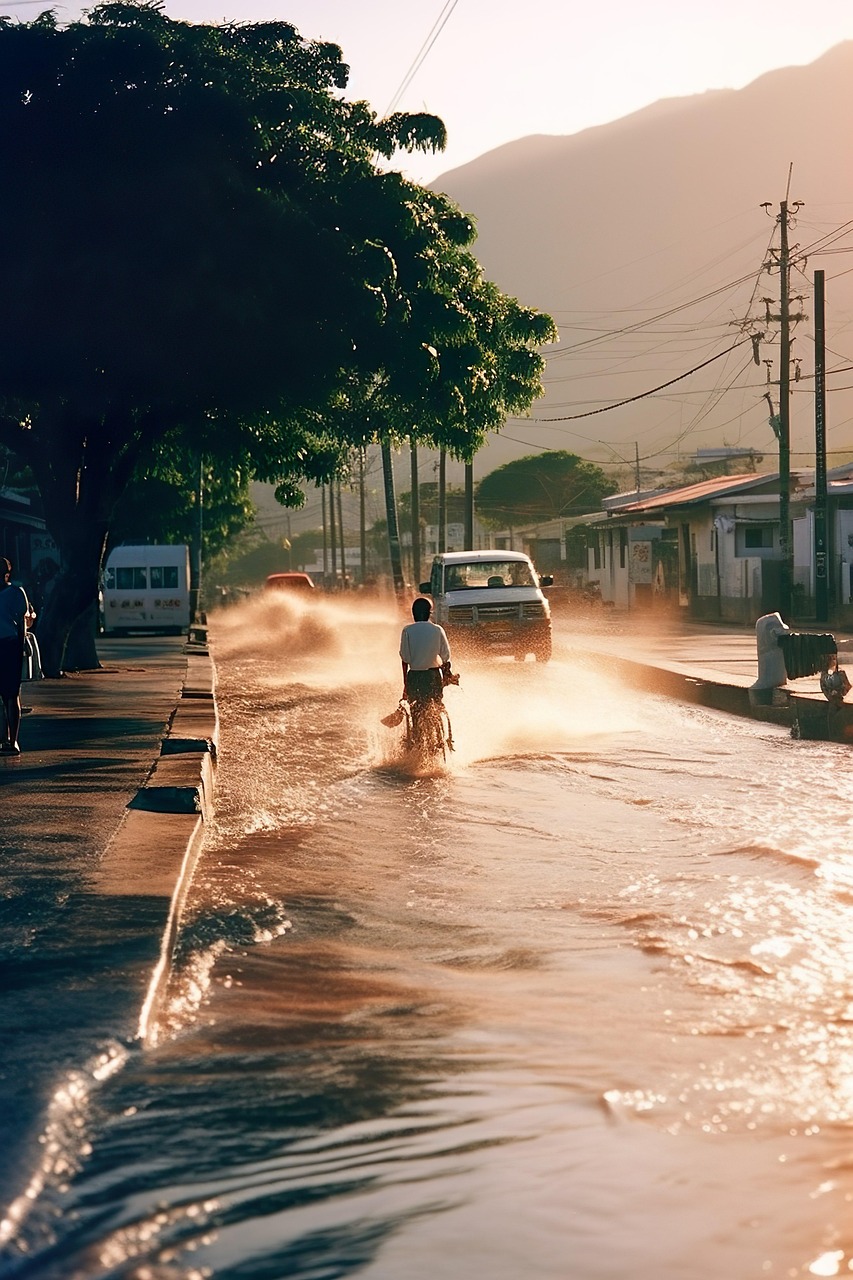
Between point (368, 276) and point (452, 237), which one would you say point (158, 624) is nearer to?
point (452, 237)

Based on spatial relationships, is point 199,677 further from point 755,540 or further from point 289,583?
point 289,583

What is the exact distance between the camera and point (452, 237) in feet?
83.9

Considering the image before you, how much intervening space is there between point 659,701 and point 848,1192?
18.7m

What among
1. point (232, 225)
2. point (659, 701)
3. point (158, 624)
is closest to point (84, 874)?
point (232, 225)

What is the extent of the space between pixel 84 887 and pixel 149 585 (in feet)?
121

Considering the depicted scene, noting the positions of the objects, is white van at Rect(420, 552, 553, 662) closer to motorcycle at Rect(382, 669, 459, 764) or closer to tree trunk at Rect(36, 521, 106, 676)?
tree trunk at Rect(36, 521, 106, 676)

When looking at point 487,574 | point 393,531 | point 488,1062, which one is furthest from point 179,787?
point 393,531

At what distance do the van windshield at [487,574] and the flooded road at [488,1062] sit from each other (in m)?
17.0

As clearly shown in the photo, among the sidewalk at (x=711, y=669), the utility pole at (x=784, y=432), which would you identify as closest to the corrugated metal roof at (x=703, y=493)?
the utility pole at (x=784, y=432)

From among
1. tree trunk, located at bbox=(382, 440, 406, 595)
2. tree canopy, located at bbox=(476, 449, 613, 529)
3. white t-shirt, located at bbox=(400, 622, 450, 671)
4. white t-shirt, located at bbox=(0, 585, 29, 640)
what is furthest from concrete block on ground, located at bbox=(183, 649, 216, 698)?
tree canopy, located at bbox=(476, 449, 613, 529)

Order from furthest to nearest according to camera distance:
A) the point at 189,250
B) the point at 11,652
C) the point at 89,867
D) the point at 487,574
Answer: the point at 487,574 < the point at 189,250 < the point at 11,652 < the point at 89,867

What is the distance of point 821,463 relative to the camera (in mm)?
39938

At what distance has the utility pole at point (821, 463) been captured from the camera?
38.8m

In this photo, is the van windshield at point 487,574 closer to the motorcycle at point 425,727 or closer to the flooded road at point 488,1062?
the motorcycle at point 425,727
